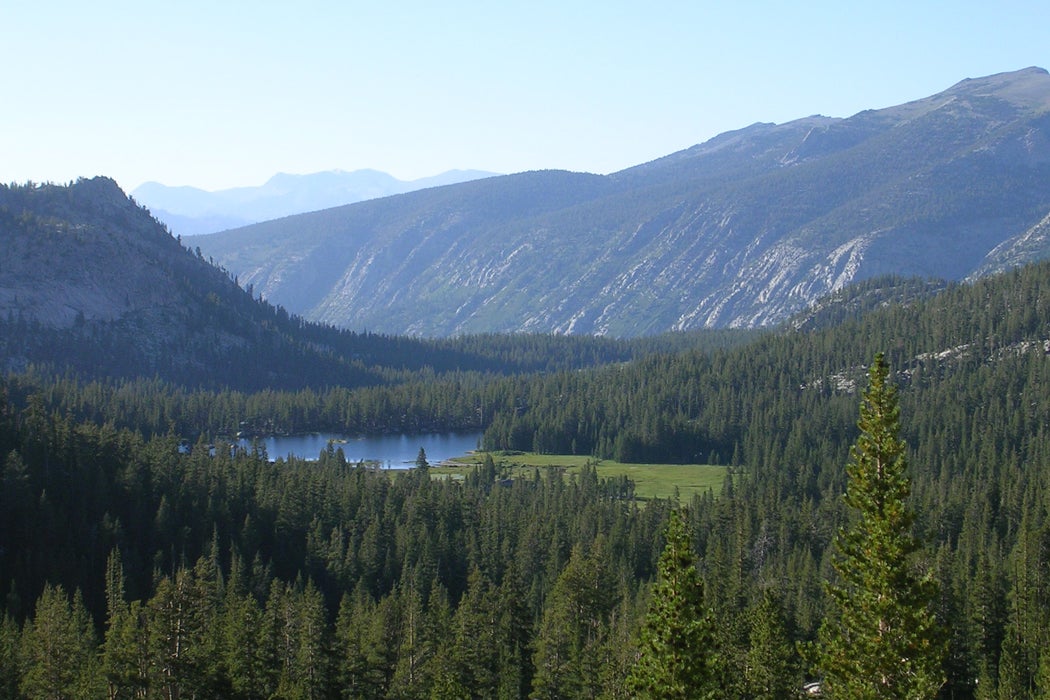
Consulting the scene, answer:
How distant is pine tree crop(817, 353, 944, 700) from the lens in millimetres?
45062

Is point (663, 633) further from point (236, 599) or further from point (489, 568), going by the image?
point (489, 568)

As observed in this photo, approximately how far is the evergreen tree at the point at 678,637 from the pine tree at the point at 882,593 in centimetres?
480

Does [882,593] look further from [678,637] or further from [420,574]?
[420,574]

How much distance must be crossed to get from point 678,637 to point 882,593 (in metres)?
8.04

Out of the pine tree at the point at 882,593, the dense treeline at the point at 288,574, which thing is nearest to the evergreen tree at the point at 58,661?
the dense treeline at the point at 288,574

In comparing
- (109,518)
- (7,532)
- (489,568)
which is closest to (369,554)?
(489,568)

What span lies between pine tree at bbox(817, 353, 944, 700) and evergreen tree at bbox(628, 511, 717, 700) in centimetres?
480

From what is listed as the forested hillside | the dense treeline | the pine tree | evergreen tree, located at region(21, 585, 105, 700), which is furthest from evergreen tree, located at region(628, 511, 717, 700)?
evergreen tree, located at region(21, 585, 105, 700)

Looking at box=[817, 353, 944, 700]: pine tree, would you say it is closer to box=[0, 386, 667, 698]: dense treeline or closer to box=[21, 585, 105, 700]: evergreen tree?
box=[0, 386, 667, 698]: dense treeline

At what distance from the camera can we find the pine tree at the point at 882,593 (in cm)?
4506

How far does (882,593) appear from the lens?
4534cm

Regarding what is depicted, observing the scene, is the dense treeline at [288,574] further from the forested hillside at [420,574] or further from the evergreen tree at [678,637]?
the evergreen tree at [678,637]

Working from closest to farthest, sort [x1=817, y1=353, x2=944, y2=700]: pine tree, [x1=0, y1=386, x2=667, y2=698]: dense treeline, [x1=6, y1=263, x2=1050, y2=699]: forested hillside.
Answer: [x1=817, y1=353, x2=944, y2=700]: pine tree → [x1=6, y1=263, x2=1050, y2=699]: forested hillside → [x1=0, y1=386, x2=667, y2=698]: dense treeline

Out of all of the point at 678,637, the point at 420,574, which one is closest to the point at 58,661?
the point at 678,637
